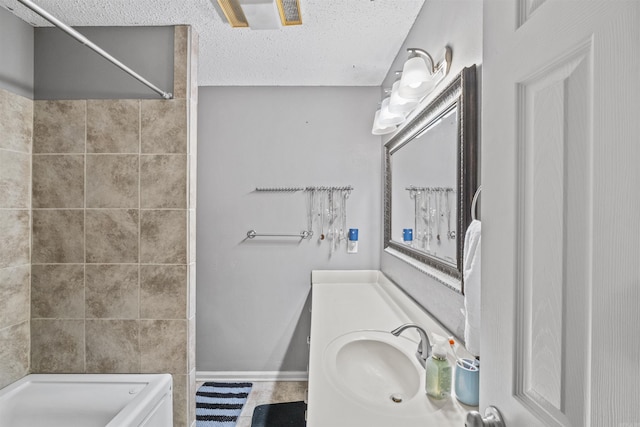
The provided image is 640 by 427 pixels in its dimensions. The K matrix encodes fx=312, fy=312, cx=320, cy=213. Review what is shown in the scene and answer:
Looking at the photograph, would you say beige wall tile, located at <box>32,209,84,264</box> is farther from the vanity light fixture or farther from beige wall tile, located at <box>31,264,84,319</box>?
the vanity light fixture

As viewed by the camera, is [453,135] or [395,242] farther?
[395,242]

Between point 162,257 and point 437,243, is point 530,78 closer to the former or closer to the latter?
point 437,243

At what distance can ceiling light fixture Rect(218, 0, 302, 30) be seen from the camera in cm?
140

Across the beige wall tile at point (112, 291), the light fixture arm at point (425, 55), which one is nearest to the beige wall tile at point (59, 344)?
the beige wall tile at point (112, 291)

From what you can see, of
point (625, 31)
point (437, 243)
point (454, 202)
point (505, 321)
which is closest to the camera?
point (625, 31)

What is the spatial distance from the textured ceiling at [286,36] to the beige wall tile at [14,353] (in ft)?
5.31

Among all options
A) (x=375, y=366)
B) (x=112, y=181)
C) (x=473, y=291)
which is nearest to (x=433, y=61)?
(x=473, y=291)

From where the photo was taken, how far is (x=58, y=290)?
167 cm

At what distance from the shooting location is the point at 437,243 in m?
1.36

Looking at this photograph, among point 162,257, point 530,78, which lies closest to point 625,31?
point 530,78

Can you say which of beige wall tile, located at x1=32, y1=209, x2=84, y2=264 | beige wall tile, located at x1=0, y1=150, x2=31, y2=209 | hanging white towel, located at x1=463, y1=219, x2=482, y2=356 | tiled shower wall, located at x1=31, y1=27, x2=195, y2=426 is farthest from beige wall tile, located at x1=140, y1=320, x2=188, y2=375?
hanging white towel, located at x1=463, y1=219, x2=482, y2=356

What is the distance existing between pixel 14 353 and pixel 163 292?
0.78 metres

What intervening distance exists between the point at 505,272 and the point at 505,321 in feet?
0.29

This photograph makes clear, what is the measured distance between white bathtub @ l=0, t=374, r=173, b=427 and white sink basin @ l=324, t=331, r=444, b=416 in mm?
936
